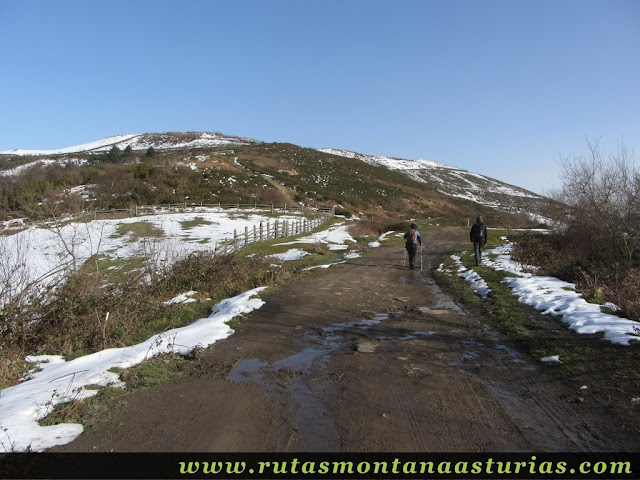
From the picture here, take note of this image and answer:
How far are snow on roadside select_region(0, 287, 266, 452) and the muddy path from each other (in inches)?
10.5

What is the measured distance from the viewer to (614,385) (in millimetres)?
4652

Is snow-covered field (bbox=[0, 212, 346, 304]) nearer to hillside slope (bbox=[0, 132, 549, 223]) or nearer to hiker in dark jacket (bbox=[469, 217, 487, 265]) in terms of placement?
hillside slope (bbox=[0, 132, 549, 223])

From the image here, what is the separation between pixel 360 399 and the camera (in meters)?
4.48

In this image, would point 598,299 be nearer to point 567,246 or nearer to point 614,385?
point 614,385

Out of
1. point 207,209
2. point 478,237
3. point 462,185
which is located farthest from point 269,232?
point 462,185

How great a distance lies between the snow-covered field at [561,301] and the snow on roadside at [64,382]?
558 cm

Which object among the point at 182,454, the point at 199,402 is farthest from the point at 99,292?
the point at 182,454

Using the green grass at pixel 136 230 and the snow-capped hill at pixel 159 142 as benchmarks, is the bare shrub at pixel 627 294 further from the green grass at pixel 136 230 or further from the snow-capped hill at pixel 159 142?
the snow-capped hill at pixel 159 142

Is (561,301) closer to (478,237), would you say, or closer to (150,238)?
(478,237)

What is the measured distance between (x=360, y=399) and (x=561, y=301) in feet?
19.0

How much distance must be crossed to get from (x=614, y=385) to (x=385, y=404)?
2.49 metres

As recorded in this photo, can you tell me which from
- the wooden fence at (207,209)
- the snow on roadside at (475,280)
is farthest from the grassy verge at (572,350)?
the wooden fence at (207,209)

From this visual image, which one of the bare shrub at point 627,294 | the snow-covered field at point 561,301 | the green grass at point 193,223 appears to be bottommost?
the snow-covered field at point 561,301

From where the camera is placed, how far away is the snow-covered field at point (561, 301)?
6.35 m
